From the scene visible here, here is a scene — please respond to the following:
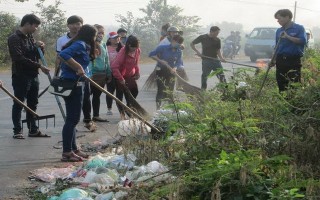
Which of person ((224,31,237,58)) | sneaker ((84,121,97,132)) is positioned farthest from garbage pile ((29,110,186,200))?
person ((224,31,237,58))

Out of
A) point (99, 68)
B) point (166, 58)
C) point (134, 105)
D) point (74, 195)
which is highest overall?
point (166, 58)

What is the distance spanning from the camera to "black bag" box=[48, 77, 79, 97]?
21.7 ft

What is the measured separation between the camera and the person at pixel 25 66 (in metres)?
7.82

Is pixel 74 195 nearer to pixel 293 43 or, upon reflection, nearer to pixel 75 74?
pixel 75 74

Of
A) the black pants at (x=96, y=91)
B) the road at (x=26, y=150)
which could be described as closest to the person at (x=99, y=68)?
the black pants at (x=96, y=91)

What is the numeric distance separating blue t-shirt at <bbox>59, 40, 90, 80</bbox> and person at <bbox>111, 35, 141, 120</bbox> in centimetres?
226

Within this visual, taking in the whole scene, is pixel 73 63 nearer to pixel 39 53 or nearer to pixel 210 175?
pixel 39 53

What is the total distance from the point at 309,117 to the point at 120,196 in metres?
1.86

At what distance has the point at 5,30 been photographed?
76.6 feet

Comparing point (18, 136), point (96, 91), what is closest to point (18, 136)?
point (18, 136)

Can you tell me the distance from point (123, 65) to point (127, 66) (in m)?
0.09

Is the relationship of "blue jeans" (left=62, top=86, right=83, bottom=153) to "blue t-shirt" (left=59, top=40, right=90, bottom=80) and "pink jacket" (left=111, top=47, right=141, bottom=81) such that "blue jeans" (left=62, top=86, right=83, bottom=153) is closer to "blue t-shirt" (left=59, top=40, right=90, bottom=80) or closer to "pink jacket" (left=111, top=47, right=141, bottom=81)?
"blue t-shirt" (left=59, top=40, right=90, bottom=80)

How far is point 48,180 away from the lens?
5.91 metres

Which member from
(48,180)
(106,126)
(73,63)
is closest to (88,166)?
(48,180)
